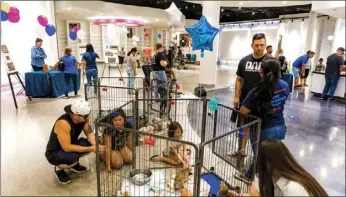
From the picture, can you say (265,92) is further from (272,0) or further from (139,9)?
(139,9)

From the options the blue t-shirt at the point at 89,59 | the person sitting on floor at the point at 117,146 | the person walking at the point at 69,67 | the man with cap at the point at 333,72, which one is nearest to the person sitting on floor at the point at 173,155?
the person sitting on floor at the point at 117,146

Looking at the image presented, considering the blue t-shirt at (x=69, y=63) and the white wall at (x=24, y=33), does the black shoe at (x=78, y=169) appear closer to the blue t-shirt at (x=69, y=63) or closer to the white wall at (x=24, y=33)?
the blue t-shirt at (x=69, y=63)

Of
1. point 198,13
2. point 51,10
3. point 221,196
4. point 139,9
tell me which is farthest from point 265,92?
point 198,13

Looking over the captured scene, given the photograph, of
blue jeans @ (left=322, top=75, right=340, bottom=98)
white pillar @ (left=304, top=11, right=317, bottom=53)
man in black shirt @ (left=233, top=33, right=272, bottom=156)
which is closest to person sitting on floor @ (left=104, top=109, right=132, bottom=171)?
man in black shirt @ (left=233, top=33, right=272, bottom=156)

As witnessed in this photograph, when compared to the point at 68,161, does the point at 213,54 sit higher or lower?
higher

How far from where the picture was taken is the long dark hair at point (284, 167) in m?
1.23

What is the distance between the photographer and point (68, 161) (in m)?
2.62

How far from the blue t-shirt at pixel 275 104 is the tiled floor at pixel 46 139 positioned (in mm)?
403

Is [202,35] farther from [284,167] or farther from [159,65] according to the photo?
[284,167]

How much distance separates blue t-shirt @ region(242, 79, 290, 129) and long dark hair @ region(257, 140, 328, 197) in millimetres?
926

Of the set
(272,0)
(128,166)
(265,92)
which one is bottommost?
(128,166)

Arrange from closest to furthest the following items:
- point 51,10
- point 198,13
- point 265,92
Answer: point 265,92 → point 51,10 → point 198,13

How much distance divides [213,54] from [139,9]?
6.46 meters

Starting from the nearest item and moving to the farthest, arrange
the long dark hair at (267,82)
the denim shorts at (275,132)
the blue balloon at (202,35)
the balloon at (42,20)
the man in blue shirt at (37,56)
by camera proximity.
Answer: the long dark hair at (267,82)
the denim shorts at (275,132)
the blue balloon at (202,35)
the man in blue shirt at (37,56)
the balloon at (42,20)
